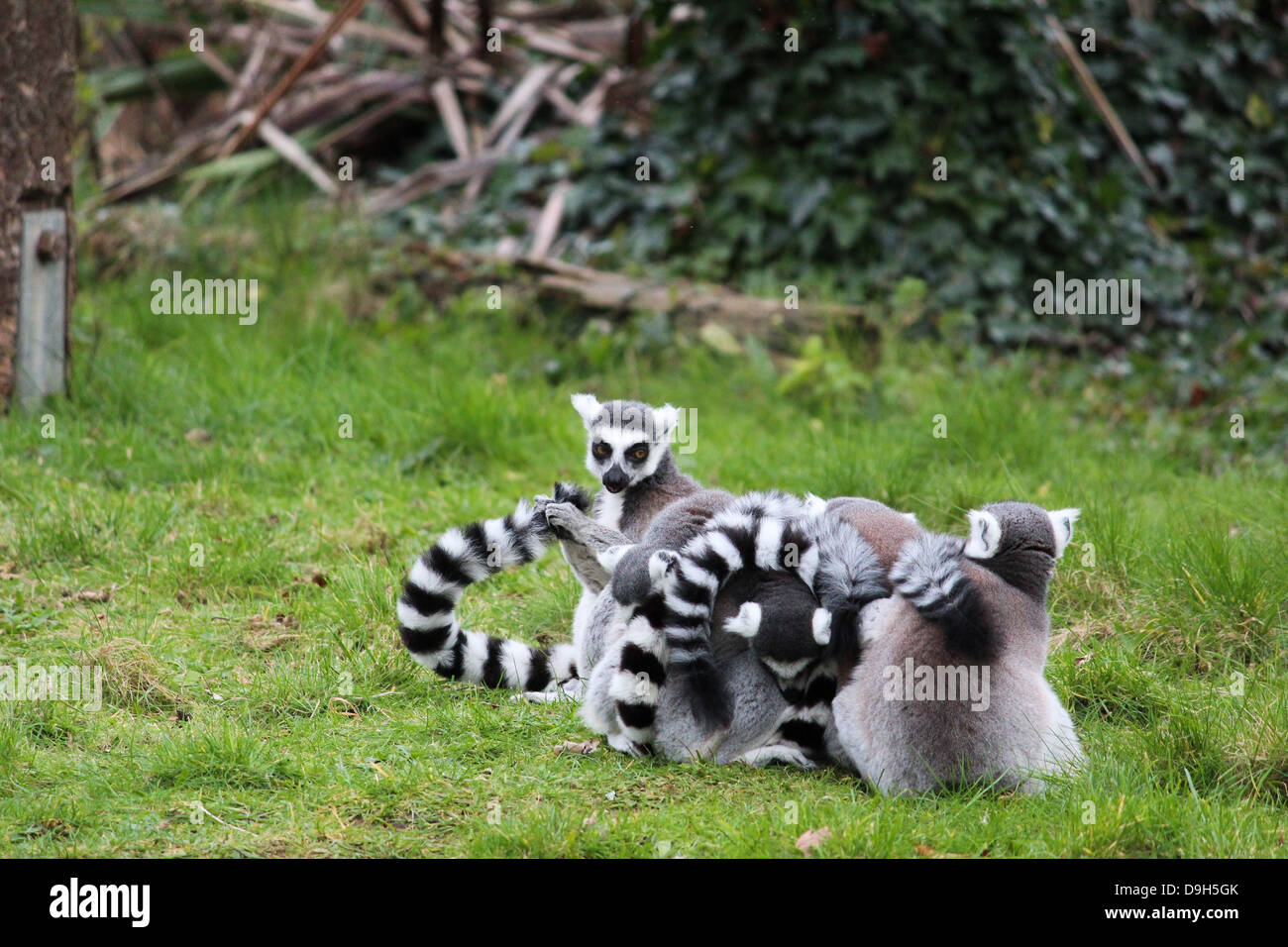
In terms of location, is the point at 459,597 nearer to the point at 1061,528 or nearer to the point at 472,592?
the point at 472,592

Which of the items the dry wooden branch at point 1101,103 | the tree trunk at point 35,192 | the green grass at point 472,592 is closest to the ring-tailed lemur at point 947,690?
the green grass at point 472,592

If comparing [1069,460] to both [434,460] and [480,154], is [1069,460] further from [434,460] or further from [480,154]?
[480,154]

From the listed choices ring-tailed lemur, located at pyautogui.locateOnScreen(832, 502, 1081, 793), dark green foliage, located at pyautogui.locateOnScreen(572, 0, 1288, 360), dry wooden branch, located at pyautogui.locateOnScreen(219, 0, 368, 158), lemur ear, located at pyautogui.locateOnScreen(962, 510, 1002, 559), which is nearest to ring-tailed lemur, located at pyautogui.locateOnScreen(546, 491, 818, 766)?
ring-tailed lemur, located at pyautogui.locateOnScreen(832, 502, 1081, 793)

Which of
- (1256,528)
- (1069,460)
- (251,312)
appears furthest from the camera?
(251,312)

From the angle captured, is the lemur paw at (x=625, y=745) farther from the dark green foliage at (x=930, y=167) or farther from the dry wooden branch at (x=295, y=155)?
the dry wooden branch at (x=295, y=155)

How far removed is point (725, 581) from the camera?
4109mm

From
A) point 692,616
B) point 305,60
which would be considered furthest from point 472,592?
point 305,60

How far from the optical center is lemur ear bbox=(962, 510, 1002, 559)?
403 cm

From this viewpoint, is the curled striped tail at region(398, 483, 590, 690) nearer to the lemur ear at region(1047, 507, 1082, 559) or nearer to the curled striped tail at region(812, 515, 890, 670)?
the curled striped tail at region(812, 515, 890, 670)

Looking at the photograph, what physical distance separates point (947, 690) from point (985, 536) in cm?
57

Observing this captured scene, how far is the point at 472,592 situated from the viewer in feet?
18.4

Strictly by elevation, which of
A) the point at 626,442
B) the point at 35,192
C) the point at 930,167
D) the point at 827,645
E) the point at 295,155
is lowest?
the point at 827,645

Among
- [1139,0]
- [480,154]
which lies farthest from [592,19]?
[1139,0]
